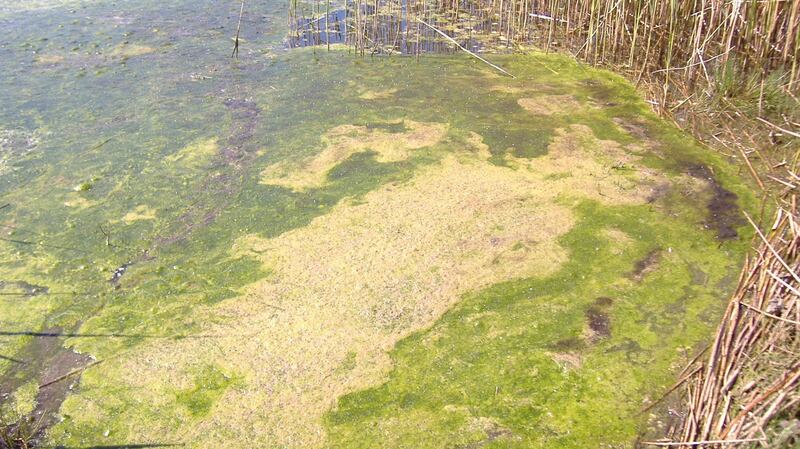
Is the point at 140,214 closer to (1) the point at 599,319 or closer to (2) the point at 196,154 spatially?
(2) the point at 196,154

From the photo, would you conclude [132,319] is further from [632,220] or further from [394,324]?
[632,220]

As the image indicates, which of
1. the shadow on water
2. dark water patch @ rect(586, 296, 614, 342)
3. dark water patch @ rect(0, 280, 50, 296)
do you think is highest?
the shadow on water

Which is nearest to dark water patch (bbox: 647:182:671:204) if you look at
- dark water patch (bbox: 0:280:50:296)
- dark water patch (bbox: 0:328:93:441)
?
dark water patch (bbox: 0:328:93:441)

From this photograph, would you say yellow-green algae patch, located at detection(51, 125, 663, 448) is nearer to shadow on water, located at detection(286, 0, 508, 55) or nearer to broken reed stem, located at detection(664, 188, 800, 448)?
broken reed stem, located at detection(664, 188, 800, 448)

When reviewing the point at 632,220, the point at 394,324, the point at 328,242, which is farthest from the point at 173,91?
the point at 632,220

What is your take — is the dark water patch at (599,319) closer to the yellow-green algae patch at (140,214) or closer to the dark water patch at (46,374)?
the dark water patch at (46,374)

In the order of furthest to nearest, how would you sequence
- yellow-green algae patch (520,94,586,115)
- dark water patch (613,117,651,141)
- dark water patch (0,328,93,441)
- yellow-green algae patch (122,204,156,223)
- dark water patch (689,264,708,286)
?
yellow-green algae patch (520,94,586,115), dark water patch (613,117,651,141), yellow-green algae patch (122,204,156,223), dark water patch (689,264,708,286), dark water patch (0,328,93,441)

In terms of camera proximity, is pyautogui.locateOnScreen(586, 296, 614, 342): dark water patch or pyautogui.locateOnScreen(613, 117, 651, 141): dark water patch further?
pyautogui.locateOnScreen(613, 117, 651, 141): dark water patch

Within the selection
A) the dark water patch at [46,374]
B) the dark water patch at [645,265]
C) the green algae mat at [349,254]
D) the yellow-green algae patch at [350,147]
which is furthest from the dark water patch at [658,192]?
the dark water patch at [46,374]
